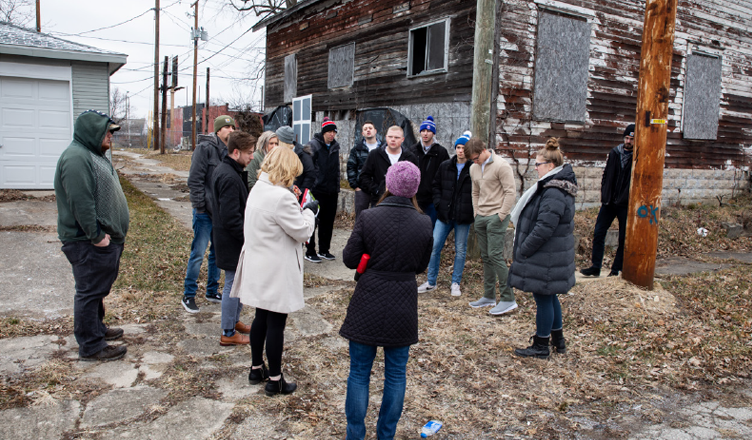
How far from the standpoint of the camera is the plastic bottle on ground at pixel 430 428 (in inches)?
130

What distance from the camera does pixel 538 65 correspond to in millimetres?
10203

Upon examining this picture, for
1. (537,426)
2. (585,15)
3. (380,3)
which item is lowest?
(537,426)

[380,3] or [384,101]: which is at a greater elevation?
[380,3]

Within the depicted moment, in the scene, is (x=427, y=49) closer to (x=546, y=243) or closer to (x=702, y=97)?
(x=702, y=97)

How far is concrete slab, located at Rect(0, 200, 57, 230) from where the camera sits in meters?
9.14

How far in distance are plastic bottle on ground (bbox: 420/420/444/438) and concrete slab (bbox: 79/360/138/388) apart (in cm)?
210

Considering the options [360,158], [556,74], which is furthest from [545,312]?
[556,74]

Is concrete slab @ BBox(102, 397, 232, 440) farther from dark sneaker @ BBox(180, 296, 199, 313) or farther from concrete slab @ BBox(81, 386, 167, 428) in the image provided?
dark sneaker @ BBox(180, 296, 199, 313)

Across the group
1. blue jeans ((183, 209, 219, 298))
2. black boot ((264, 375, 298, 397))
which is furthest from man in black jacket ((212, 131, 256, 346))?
blue jeans ((183, 209, 219, 298))

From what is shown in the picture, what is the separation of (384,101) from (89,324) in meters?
10.1

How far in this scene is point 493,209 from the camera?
229 inches

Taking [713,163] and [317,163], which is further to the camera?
[713,163]

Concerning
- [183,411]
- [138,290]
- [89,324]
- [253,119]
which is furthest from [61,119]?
[253,119]

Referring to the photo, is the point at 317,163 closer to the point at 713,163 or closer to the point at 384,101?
the point at 384,101
